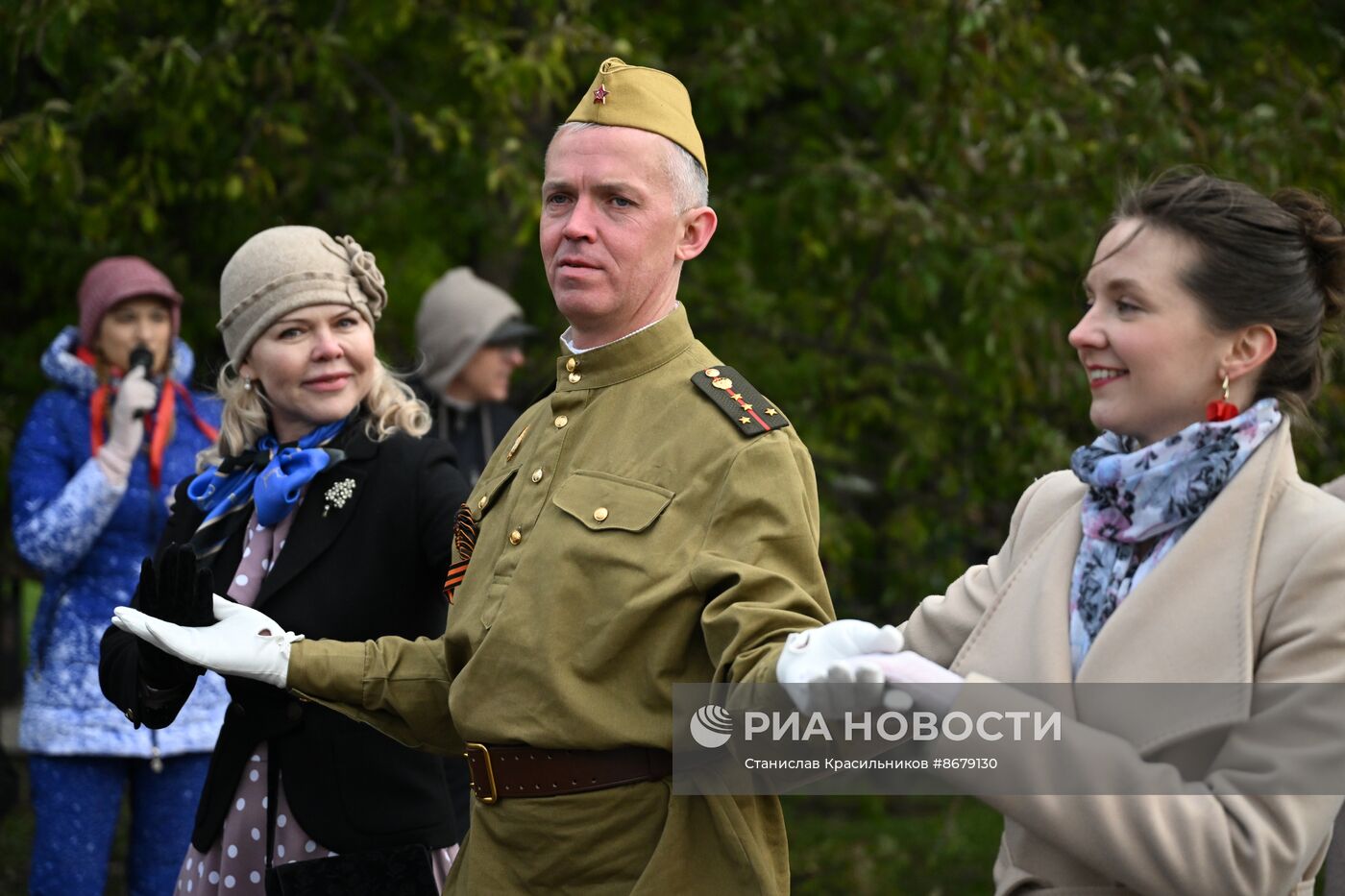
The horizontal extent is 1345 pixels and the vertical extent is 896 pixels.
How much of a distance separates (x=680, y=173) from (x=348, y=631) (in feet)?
3.74

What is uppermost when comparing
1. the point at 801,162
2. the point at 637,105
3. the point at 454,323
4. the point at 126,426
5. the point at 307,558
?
the point at 801,162

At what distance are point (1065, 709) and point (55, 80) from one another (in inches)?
230

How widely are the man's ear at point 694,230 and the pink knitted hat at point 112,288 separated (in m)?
2.75

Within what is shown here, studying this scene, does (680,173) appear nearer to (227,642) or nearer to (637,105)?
(637,105)

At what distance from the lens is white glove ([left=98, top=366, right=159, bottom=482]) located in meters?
4.41

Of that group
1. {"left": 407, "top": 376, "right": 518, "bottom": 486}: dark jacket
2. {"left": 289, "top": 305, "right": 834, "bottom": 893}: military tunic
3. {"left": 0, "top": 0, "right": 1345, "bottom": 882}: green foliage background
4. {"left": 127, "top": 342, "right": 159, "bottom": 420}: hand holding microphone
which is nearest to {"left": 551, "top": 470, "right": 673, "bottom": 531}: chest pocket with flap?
{"left": 289, "top": 305, "right": 834, "bottom": 893}: military tunic

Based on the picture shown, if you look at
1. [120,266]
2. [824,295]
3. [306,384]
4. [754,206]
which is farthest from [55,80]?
[306,384]

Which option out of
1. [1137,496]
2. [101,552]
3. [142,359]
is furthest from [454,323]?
[1137,496]

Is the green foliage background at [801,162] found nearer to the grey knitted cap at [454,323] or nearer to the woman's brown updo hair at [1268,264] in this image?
the grey knitted cap at [454,323]

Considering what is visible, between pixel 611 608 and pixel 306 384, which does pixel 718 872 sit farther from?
pixel 306 384

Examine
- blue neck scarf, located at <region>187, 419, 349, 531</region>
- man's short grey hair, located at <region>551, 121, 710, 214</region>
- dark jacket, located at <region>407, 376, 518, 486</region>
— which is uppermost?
dark jacket, located at <region>407, 376, 518, 486</region>

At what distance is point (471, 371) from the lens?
572 cm

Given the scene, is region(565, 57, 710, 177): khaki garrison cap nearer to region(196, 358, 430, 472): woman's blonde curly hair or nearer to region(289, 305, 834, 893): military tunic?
region(289, 305, 834, 893): military tunic

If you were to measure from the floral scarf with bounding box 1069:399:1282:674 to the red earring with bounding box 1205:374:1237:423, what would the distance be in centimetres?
1
